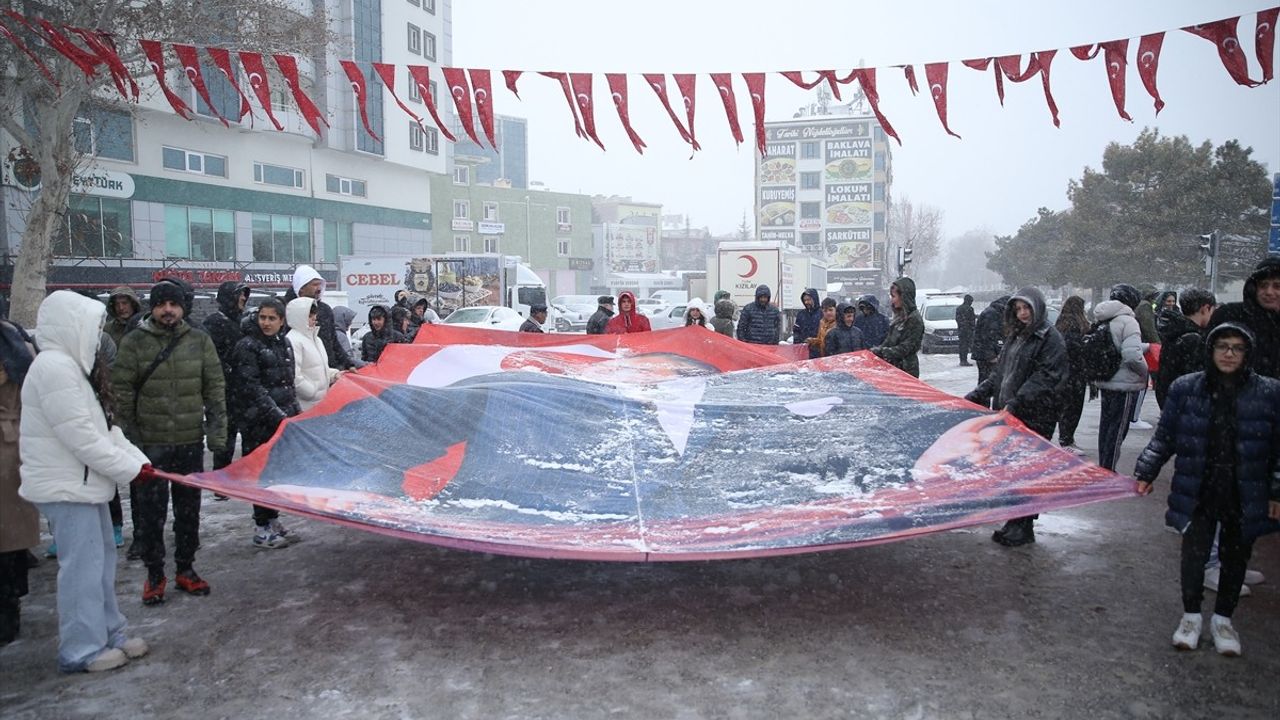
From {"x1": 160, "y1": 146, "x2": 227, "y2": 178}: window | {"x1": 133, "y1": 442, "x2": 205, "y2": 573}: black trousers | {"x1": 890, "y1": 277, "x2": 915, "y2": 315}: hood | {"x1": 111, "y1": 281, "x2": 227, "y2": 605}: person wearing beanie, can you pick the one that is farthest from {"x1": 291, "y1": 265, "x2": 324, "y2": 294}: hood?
{"x1": 160, "y1": 146, "x2": 227, "y2": 178}: window

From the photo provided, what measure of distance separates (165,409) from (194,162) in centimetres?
3141

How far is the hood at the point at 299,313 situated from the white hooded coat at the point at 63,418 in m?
2.48

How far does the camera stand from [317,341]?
6535 mm

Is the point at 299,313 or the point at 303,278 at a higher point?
the point at 303,278

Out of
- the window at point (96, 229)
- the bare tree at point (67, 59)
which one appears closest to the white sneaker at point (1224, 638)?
the bare tree at point (67, 59)

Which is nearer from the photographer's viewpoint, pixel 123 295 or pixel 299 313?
pixel 123 295

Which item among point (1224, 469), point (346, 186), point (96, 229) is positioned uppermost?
point (346, 186)

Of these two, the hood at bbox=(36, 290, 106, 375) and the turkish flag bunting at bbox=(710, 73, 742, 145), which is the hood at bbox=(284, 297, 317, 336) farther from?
the turkish flag bunting at bbox=(710, 73, 742, 145)

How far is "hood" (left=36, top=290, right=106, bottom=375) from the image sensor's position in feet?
12.4

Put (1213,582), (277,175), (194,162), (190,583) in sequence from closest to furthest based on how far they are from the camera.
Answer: (190,583) → (1213,582) → (194,162) → (277,175)

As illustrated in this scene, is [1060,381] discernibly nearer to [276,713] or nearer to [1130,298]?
[1130,298]

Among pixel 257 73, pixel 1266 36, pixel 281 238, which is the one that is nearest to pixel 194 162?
pixel 281 238

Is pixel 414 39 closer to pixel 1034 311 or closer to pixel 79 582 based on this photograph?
pixel 1034 311

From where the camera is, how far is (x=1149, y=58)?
7.33m
